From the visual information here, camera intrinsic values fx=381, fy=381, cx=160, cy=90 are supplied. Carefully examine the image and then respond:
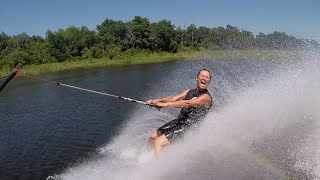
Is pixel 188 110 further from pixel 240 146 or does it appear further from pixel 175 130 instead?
pixel 240 146

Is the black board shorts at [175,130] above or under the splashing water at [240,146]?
above

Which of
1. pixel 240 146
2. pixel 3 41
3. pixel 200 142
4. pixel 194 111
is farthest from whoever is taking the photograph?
pixel 3 41

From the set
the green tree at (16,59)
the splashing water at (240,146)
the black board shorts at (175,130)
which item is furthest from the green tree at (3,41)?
the black board shorts at (175,130)

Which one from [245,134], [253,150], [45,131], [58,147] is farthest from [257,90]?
[45,131]

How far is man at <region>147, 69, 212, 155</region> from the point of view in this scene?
8.80 m

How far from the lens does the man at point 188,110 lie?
8797 mm

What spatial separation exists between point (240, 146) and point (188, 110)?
2.20 meters

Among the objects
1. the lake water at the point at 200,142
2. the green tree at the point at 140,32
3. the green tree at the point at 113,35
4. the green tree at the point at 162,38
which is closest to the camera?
the lake water at the point at 200,142

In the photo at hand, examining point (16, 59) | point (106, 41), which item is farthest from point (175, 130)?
point (106, 41)

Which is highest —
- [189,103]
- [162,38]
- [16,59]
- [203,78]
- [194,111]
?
[203,78]

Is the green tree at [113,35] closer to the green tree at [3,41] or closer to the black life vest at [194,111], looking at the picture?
the green tree at [3,41]

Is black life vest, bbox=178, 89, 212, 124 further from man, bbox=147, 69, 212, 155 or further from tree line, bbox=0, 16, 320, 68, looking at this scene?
tree line, bbox=0, 16, 320, 68

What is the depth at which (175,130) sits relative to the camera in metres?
9.06

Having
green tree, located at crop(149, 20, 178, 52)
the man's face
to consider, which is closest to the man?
the man's face
